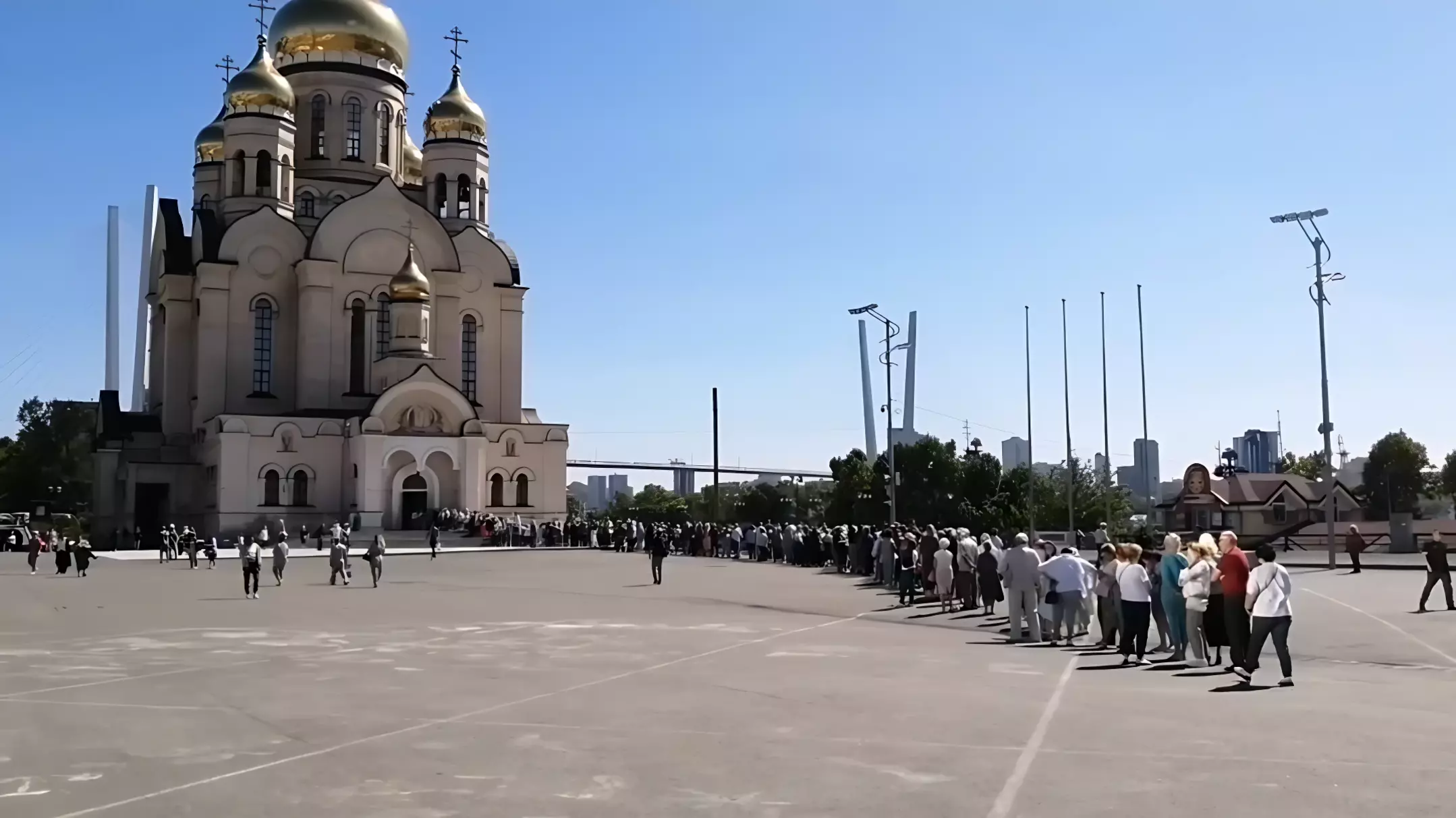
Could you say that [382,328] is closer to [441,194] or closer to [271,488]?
[441,194]

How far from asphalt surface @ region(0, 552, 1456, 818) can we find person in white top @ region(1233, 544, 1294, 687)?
31 centimetres

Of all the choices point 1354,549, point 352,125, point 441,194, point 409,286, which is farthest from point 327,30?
point 1354,549

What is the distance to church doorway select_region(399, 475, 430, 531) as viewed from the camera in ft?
183

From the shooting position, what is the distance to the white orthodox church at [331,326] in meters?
56.2

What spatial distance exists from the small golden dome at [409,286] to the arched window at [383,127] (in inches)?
388

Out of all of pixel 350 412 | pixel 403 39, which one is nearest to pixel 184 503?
pixel 350 412

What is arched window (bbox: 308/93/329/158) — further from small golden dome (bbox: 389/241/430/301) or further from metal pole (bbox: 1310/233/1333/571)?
metal pole (bbox: 1310/233/1333/571)

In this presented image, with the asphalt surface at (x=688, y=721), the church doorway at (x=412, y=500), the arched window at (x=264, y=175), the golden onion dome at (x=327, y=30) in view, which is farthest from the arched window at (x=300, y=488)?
the asphalt surface at (x=688, y=721)

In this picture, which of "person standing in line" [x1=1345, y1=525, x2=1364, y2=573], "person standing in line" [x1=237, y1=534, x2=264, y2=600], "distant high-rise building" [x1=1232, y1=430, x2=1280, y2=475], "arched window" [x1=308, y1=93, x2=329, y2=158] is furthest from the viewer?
"distant high-rise building" [x1=1232, y1=430, x2=1280, y2=475]

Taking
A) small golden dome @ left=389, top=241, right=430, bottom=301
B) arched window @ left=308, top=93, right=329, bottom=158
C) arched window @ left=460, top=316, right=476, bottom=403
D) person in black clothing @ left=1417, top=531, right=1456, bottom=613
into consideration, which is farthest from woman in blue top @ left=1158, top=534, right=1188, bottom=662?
arched window @ left=308, top=93, right=329, bottom=158

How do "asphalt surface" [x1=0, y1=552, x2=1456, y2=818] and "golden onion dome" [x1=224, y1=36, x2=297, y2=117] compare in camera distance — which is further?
"golden onion dome" [x1=224, y1=36, x2=297, y2=117]

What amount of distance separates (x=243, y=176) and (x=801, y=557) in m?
38.1

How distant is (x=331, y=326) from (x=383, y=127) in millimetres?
12296

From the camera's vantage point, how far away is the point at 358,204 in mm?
61250
